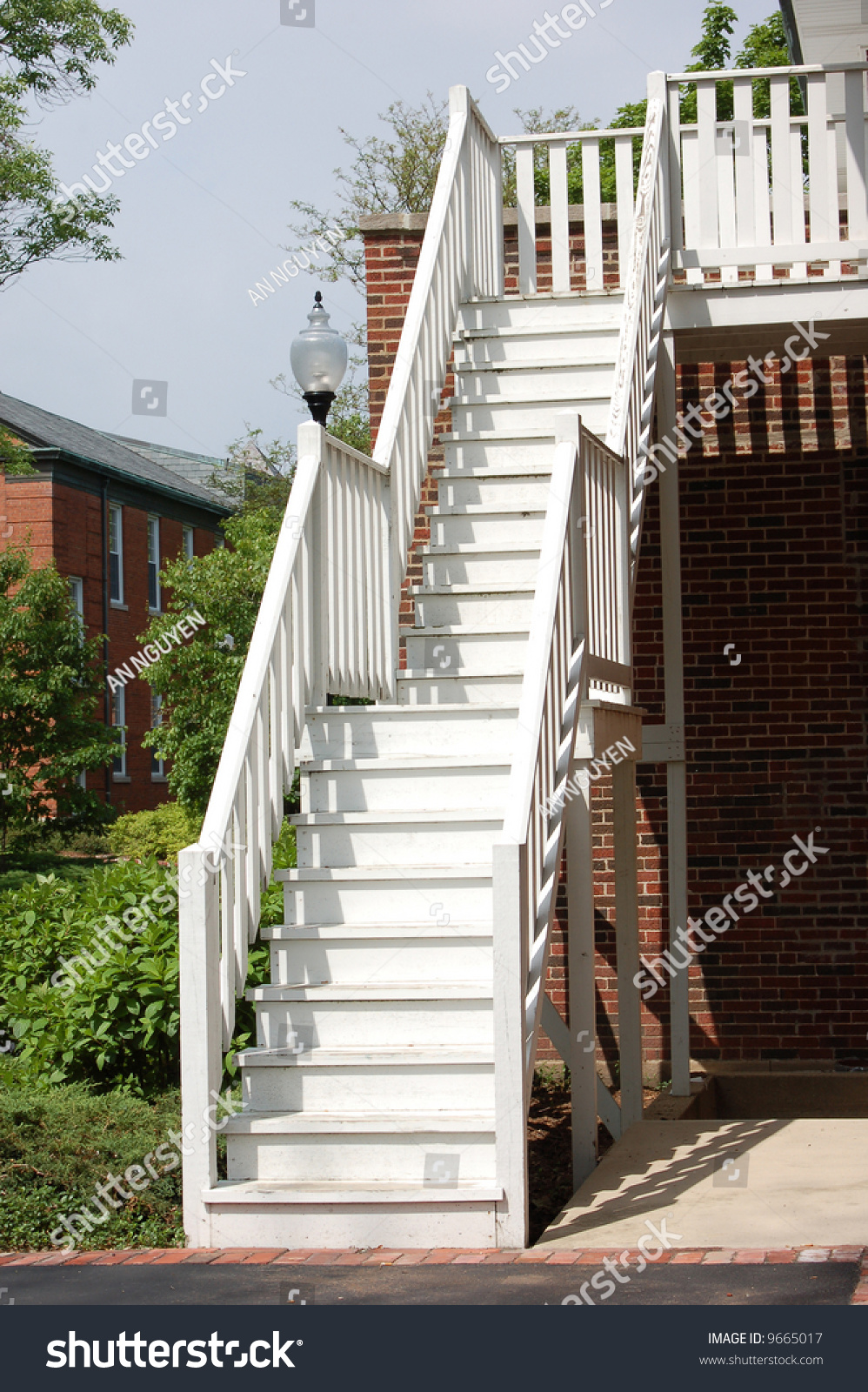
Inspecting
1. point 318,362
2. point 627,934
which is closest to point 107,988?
point 627,934

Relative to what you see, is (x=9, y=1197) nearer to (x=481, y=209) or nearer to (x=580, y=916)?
(x=580, y=916)

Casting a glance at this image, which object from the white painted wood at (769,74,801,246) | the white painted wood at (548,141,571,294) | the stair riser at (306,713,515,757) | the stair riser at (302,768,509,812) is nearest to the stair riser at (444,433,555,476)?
the white painted wood at (548,141,571,294)

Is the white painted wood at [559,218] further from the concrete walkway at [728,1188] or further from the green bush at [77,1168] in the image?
the green bush at [77,1168]

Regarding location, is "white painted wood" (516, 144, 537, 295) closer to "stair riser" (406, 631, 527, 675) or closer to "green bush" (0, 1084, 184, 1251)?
"stair riser" (406, 631, 527, 675)

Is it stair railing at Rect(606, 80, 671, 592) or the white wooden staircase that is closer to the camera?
the white wooden staircase

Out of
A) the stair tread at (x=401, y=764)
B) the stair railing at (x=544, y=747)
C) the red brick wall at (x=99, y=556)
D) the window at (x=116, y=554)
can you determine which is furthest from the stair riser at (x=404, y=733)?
the window at (x=116, y=554)

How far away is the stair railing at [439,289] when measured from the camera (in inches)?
300

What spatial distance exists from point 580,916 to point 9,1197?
101 inches

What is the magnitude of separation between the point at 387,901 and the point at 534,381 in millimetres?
3840

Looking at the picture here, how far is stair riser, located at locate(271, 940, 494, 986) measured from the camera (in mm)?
5723

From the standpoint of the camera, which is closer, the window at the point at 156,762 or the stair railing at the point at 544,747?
the stair railing at the point at 544,747

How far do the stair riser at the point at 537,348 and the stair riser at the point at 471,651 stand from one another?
6.75 feet

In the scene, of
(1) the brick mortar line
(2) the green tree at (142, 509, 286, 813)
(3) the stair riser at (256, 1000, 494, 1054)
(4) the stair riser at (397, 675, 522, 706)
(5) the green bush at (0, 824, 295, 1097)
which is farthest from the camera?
(2) the green tree at (142, 509, 286, 813)

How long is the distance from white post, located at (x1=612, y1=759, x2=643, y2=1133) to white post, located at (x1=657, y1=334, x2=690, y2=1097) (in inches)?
29.3
